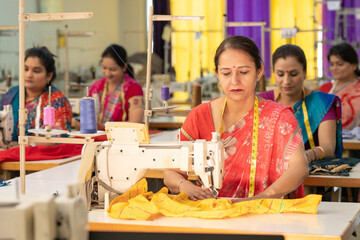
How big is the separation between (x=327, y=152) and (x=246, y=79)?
1.06 metres

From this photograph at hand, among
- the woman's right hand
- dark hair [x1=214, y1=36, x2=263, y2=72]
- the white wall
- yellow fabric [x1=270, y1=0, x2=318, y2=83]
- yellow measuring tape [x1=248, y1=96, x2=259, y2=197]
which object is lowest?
the woman's right hand

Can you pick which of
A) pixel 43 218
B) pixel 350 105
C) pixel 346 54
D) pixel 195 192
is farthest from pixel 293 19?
pixel 43 218

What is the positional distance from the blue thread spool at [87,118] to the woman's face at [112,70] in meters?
2.49

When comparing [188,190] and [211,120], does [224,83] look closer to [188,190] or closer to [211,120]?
[211,120]

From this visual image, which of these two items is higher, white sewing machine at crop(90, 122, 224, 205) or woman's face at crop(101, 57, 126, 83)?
woman's face at crop(101, 57, 126, 83)

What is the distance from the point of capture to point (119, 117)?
4684 millimetres

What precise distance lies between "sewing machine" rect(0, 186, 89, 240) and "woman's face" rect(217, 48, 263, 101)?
3.86 ft

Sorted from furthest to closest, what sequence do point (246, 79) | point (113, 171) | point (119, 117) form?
point (119, 117), point (246, 79), point (113, 171)

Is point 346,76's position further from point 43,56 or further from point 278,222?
point 278,222

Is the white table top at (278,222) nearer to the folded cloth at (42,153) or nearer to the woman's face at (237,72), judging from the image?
the woman's face at (237,72)

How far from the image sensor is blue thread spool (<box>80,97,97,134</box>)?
2029 millimetres

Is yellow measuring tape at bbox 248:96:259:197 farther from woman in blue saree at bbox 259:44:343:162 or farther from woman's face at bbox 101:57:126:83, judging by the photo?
woman's face at bbox 101:57:126:83

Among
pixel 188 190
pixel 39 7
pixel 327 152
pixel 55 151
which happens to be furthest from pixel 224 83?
pixel 39 7

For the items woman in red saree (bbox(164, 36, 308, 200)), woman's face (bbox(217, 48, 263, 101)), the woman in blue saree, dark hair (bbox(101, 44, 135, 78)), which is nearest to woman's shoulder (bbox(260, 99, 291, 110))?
woman in red saree (bbox(164, 36, 308, 200))
